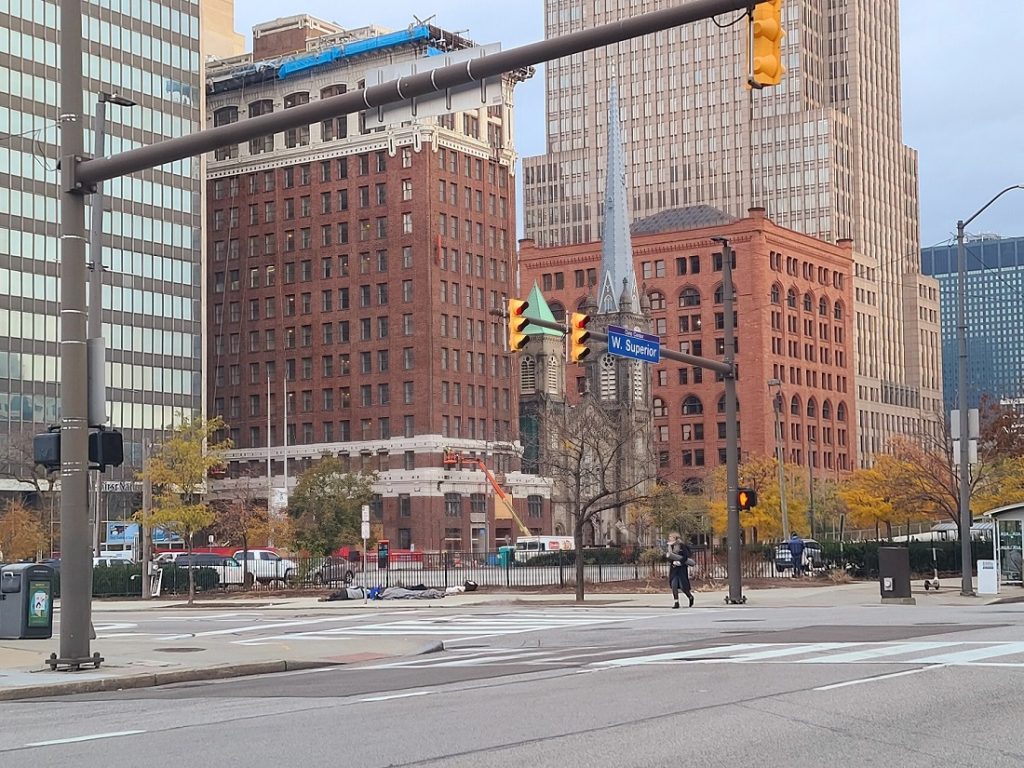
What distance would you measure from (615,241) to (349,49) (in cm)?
4116

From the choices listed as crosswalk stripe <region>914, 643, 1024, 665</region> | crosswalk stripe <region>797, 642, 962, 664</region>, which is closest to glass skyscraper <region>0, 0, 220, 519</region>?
crosswalk stripe <region>797, 642, 962, 664</region>

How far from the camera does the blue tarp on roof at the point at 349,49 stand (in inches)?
4254

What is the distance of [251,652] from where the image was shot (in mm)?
22359

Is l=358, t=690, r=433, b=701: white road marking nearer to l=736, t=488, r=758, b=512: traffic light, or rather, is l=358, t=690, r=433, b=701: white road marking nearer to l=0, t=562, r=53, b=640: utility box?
l=0, t=562, r=53, b=640: utility box

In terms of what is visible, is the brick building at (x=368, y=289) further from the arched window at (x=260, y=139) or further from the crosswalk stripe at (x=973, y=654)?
the crosswalk stripe at (x=973, y=654)

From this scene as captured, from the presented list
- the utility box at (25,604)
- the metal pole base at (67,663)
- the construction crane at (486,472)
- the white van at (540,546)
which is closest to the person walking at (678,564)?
the utility box at (25,604)

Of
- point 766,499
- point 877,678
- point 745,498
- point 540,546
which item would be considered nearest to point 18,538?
point 540,546

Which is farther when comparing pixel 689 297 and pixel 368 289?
pixel 689 297

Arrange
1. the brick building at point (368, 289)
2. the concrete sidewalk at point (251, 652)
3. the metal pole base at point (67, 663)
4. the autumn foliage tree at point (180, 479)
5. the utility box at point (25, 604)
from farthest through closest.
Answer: the brick building at point (368, 289)
the autumn foliage tree at point (180, 479)
the utility box at point (25, 604)
the metal pole base at point (67, 663)
the concrete sidewalk at point (251, 652)

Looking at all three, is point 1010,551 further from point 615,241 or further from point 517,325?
point 615,241

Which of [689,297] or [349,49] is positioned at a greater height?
[349,49]

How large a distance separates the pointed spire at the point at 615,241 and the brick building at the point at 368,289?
76.3ft

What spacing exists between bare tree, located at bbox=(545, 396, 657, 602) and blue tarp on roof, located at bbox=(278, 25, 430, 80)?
31077 mm

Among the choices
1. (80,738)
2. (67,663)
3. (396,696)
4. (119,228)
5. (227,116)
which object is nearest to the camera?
(80,738)
